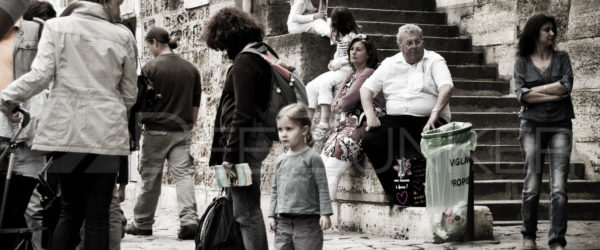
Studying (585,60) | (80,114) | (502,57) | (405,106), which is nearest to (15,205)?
(80,114)

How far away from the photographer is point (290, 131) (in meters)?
5.48

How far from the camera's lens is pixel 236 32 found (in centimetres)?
584

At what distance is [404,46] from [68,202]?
3.46m

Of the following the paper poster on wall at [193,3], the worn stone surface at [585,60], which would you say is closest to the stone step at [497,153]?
the worn stone surface at [585,60]

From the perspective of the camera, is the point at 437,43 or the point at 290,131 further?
the point at 437,43

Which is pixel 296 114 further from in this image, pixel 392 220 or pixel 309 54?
pixel 309 54

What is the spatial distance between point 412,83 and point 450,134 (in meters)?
0.99

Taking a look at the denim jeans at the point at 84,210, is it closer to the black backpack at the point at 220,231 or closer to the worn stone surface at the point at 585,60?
the black backpack at the point at 220,231

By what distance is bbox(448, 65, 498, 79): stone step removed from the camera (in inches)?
417

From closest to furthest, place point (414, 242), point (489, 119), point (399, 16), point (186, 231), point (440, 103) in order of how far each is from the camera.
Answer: point (414, 242), point (440, 103), point (186, 231), point (489, 119), point (399, 16)

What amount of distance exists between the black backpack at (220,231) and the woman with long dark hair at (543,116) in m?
2.37

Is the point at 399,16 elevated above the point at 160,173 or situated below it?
above

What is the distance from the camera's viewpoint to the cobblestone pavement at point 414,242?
7160 mm

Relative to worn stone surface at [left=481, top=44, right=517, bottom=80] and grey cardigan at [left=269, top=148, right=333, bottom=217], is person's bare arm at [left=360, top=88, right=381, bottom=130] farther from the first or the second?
worn stone surface at [left=481, top=44, right=517, bottom=80]
